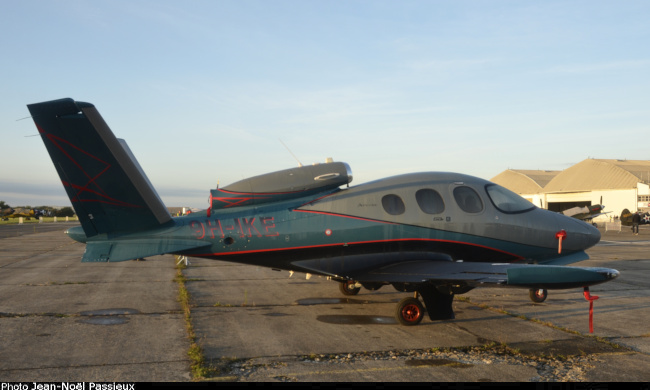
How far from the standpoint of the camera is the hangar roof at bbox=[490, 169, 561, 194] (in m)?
81.2

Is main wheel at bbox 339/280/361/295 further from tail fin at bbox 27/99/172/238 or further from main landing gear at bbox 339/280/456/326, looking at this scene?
tail fin at bbox 27/99/172/238

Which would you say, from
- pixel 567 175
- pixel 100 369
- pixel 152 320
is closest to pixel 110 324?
pixel 152 320

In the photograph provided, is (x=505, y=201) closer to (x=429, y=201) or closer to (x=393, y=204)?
(x=429, y=201)

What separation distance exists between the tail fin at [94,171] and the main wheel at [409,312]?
5.42 metres

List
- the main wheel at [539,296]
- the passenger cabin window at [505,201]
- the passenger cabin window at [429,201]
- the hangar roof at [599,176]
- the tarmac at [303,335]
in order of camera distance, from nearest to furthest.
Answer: the tarmac at [303,335]
the passenger cabin window at [429,201]
the passenger cabin window at [505,201]
the main wheel at [539,296]
the hangar roof at [599,176]

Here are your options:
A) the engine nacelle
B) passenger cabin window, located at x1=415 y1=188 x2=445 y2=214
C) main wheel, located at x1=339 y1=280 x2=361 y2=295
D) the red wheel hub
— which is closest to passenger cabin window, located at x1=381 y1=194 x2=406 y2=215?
passenger cabin window, located at x1=415 y1=188 x2=445 y2=214

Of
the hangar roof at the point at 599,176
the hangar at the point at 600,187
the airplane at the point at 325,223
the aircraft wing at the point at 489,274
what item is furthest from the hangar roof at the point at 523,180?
the aircraft wing at the point at 489,274

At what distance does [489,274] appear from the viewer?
9383 mm

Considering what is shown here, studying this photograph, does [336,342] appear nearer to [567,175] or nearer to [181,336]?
[181,336]

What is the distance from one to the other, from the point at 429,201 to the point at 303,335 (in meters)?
4.37

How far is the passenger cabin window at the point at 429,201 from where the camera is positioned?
1166cm

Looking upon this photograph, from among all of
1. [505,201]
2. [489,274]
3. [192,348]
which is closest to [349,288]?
[505,201]

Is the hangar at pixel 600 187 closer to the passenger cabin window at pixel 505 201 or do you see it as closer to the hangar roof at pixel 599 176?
the hangar roof at pixel 599 176

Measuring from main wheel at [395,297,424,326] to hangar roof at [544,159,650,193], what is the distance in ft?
220
